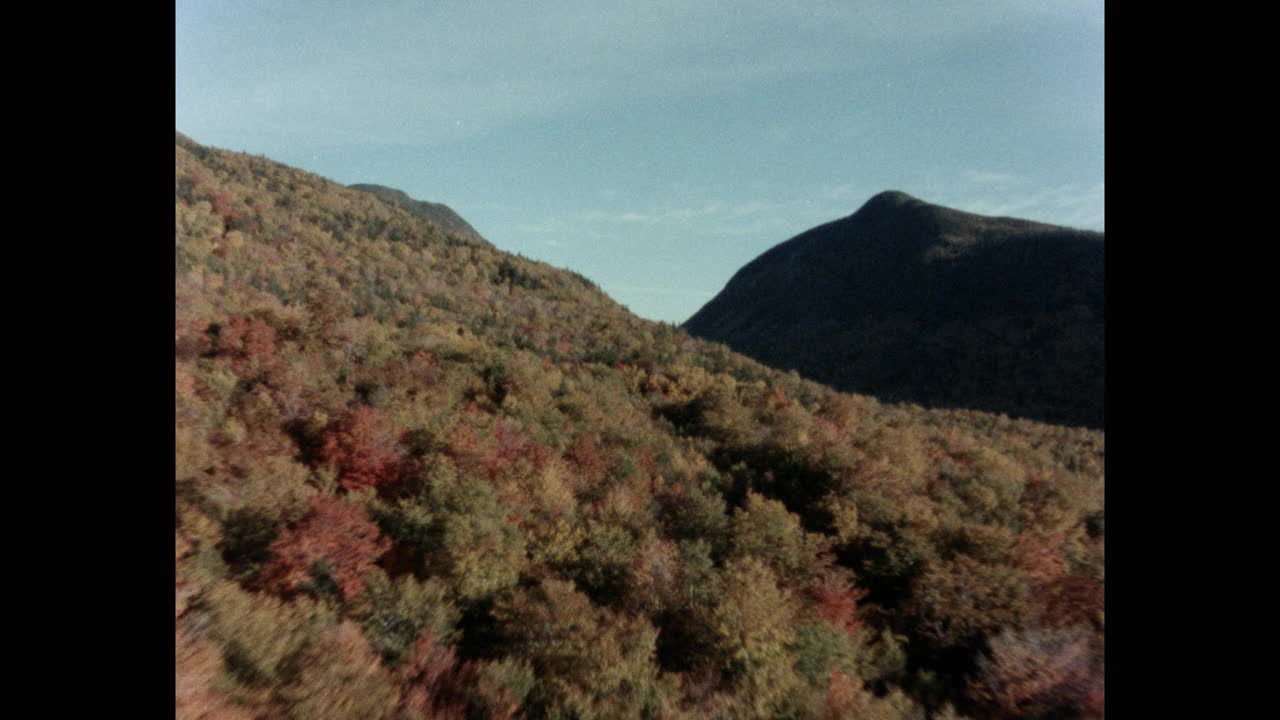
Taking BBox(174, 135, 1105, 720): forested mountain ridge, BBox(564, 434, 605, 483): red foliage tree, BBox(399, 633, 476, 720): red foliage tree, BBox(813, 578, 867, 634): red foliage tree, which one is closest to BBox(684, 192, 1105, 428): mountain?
BBox(174, 135, 1105, 720): forested mountain ridge

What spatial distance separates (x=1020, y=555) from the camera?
9.13m

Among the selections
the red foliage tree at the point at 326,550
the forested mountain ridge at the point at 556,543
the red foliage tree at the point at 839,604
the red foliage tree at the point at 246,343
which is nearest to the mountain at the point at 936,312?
the forested mountain ridge at the point at 556,543

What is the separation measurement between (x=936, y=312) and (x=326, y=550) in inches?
2809

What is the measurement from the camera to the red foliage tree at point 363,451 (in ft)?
25.3

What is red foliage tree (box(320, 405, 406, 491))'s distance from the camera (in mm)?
7711

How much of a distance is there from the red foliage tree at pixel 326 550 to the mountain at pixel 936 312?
40086 millimetres

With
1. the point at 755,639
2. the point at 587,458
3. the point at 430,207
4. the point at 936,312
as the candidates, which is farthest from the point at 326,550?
the point at 430,207

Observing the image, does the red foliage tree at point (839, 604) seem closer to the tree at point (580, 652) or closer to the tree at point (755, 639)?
the tree at point (755, 639)

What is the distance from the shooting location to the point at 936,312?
2517 inches
